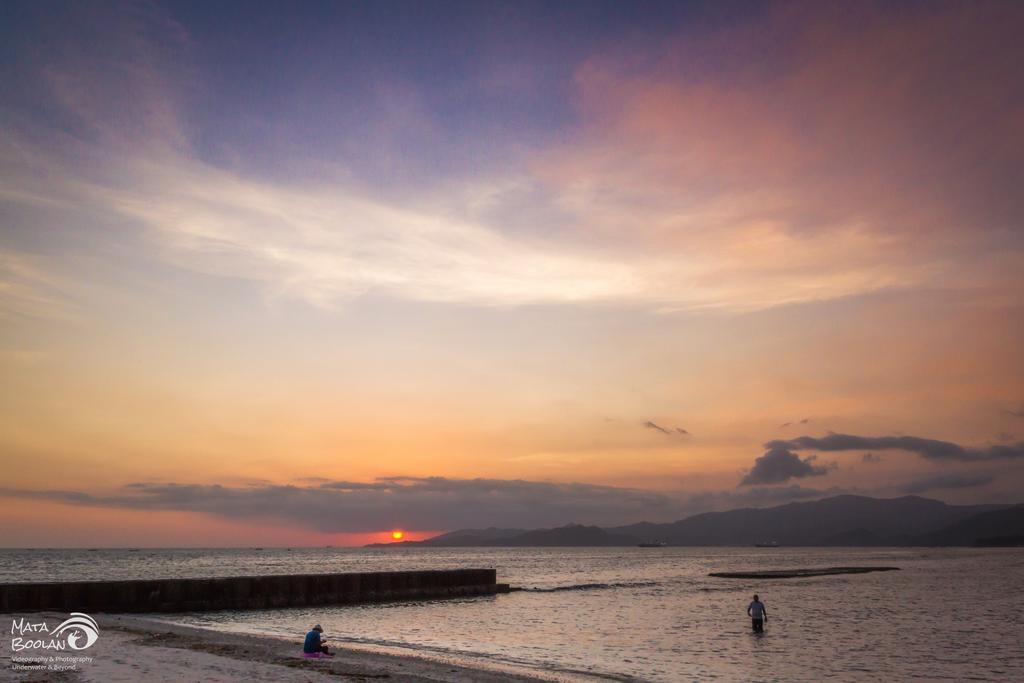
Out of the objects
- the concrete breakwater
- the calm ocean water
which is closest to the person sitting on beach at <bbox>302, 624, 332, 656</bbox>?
the calm ocean water

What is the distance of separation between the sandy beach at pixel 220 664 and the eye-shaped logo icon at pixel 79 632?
17.8 inches

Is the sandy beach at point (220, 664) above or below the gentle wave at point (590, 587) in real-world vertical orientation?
above

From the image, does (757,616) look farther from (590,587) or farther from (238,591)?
(590,587)

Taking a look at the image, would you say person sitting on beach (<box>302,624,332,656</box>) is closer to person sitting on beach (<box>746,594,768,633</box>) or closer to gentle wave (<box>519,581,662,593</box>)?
person sitting on beach (<box>746,594,768,633</box>)

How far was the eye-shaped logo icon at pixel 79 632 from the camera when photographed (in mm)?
26314

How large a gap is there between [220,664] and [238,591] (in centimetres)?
2809

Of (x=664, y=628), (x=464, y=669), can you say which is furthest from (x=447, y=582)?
(x=464, y=669)

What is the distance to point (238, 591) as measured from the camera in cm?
4912

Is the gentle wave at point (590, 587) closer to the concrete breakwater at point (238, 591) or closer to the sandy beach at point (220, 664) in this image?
the concrete breakwater at point (238, 591)

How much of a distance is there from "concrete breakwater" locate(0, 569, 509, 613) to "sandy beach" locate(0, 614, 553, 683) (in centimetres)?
929

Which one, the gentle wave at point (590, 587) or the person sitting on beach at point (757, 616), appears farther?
the gentle wave at point (590, 587)

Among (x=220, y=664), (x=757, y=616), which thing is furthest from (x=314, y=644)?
(x=757, y=616)

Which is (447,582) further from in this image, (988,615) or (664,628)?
(988,615)

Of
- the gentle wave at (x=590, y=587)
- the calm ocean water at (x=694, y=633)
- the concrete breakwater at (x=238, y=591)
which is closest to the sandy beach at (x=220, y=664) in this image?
the calm ocean water at (x=694, y=633)
